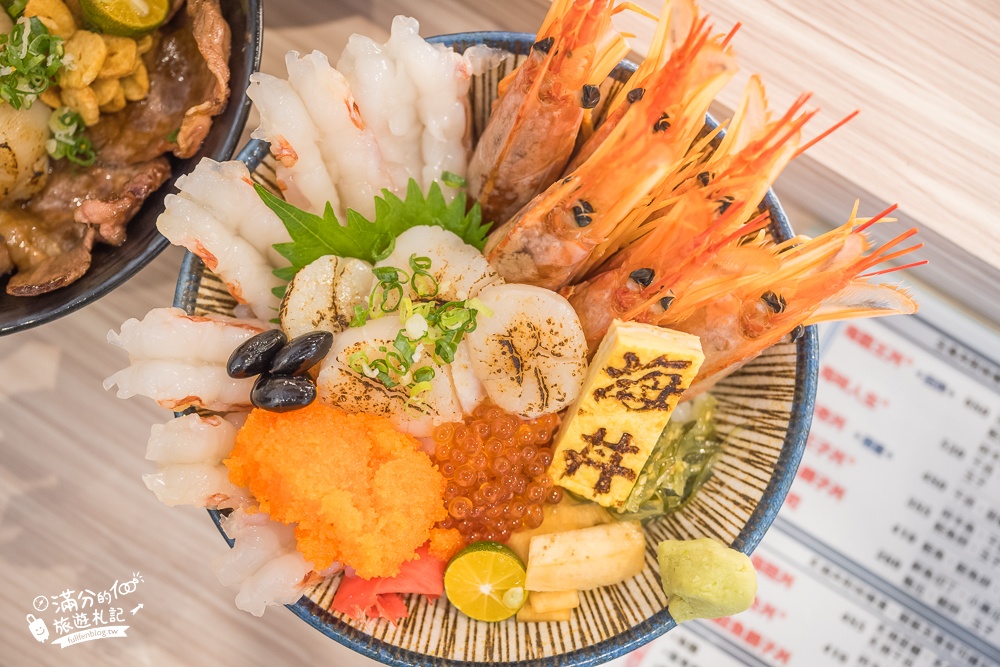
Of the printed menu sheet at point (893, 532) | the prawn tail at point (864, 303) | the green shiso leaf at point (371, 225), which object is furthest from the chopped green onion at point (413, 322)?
the printed menu sheet at point (893, 532)

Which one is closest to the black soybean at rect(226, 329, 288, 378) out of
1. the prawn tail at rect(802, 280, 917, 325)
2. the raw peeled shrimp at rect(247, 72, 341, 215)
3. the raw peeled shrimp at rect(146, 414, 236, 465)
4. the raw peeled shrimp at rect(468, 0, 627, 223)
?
the raw peeled shrimp at rect(146, 414, 236, 465)

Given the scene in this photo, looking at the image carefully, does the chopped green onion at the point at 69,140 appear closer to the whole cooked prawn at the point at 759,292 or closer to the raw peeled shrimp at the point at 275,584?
the raw peeled shrimp at the point at 275,584

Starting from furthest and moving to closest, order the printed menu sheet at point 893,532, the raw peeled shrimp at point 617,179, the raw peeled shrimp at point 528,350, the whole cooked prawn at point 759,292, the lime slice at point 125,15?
the printed menu sheet at point 893,532
the lime slice at point 125,15
the raw peeled shrimp at point 528,350
the whole cooked prawn at point 759,292
the raw peeled shrimp at point 617,179

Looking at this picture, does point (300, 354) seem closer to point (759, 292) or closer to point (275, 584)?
point (275, 584)

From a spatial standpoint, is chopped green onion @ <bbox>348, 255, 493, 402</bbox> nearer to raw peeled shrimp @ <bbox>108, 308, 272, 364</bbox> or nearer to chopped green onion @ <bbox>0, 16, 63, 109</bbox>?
raw peeled shrimp @ <bbox>108, 308, 272, 364</bbox>

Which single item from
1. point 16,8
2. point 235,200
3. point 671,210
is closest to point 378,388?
point 235,200

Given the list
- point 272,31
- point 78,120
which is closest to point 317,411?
point 78,120
